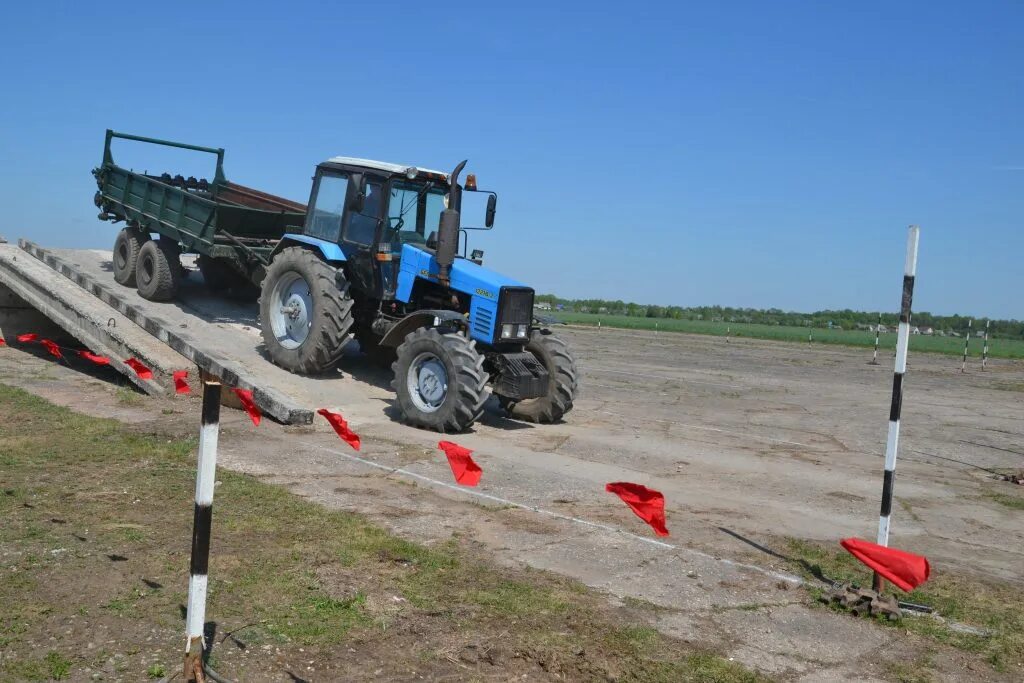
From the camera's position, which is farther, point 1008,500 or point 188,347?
point 188,347

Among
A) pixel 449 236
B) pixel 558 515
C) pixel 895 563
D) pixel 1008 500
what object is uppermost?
pixel 449 236

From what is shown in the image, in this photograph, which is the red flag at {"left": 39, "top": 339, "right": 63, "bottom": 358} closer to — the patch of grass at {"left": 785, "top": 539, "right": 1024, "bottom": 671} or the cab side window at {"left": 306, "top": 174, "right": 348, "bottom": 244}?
the cab side window at {"left": 306, "top": 174, "right": 348, "bottom": 244}

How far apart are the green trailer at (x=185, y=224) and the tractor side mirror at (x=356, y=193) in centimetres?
192

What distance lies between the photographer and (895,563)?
513 centimetres

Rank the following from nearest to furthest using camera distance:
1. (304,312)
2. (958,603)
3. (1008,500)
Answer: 1. (958,603)
2. (1008,500)
3. (304,312)

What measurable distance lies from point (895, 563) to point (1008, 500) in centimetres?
400

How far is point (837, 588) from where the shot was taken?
17.7 ft

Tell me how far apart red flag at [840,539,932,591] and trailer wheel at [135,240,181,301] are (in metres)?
10.6

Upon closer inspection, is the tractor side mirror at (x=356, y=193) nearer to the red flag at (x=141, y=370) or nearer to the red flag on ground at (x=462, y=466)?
the red flag at (x=141, y=370)

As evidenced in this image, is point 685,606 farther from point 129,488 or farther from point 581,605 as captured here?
point 129,488

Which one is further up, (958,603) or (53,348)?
(53,348)

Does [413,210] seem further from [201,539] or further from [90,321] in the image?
[201,539]

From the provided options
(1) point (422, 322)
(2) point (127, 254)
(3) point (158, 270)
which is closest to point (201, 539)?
(1) point (422, 322)

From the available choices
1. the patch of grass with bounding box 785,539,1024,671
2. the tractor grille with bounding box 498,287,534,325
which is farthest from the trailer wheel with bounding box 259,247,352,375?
the patch of grass with bounding box 785,539,1024,671
